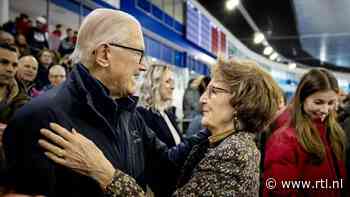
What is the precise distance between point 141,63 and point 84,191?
1.58ft

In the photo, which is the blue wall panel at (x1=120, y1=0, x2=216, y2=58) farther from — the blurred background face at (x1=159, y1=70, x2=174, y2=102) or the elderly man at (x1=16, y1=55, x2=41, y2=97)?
the blurred background face at (x1=159, y1=70, x2=174, y2=102)

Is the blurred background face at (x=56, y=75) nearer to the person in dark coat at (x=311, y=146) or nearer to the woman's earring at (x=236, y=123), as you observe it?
the person in dark coat at (x=311, y=146)

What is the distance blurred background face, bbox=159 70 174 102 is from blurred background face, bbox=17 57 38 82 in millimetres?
1146

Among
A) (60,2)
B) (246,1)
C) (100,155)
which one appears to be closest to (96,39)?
(100,155)

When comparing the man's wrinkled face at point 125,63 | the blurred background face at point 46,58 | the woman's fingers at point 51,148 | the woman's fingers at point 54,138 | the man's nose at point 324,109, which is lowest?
the woman's fingers at point 51,148

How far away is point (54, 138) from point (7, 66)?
182 centimetres

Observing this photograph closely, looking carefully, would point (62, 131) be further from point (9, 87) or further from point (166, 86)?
point (166, 86)

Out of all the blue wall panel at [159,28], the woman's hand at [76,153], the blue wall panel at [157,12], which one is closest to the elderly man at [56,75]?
the blue wall panel at [159,28]

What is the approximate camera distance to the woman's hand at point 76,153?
1093 mm

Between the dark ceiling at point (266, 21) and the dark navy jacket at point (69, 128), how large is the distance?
28.1 feet

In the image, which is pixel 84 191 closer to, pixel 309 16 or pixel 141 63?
pixel 141 63

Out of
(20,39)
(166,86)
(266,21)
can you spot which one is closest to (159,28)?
(20,39)

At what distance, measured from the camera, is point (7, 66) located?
2.68 m

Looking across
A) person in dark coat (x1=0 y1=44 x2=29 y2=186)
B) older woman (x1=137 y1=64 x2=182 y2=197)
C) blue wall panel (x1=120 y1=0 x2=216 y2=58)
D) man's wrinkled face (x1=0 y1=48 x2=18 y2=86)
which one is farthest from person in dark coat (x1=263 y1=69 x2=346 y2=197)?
blue wall panel (x1=120 y1=0 x2=216 y2=58)
